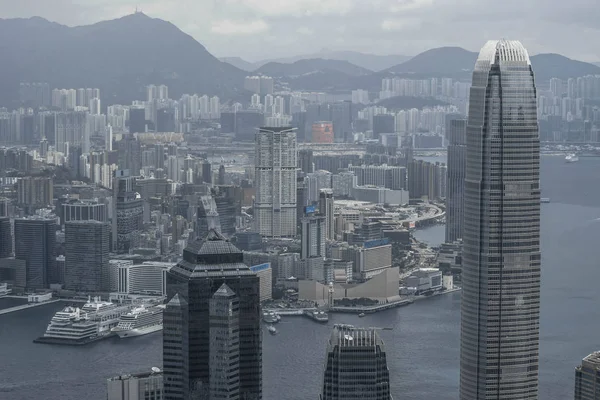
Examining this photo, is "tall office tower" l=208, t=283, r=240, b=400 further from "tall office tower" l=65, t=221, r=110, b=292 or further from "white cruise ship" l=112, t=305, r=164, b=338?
"tall office tower" l=65, t=221, r=110, b=292

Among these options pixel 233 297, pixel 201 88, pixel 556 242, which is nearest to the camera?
pixel 233 297

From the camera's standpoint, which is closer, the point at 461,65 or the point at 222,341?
the point at 222,341

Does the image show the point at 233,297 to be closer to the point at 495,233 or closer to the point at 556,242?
the point at 495,233

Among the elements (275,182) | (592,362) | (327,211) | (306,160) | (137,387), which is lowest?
(137,387)

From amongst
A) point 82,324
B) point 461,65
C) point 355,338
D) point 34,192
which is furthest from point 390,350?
point 461,65

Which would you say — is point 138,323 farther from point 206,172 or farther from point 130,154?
point 130,154

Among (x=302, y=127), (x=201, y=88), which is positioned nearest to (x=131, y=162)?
(x=201, y=88)

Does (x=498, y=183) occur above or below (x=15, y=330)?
above
